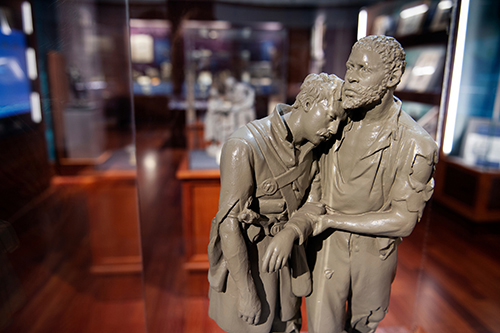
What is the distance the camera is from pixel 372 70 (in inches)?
48.3

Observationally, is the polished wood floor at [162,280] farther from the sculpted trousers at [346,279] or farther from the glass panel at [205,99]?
the sculpted trousers at [346,279]

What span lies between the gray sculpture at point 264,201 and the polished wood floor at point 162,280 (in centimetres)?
128

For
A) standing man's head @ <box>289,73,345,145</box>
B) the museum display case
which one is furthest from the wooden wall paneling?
the museum display case

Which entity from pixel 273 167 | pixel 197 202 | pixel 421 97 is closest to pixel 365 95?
pixel 273 167

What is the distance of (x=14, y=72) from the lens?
309 centimetres

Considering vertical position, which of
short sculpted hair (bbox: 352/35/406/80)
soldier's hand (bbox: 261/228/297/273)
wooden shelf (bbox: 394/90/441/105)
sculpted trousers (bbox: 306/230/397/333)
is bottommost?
sculpted trousers (bbox: 306/230/397/333)

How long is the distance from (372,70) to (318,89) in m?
0.20

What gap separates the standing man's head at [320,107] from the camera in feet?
4.15

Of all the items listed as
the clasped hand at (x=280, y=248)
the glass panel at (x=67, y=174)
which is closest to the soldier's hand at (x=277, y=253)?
the clasped hand at (x=280, y=248)

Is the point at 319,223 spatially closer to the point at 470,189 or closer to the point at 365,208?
the point at 365,208

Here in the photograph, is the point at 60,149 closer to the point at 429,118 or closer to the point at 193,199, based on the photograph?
the point at 193,199

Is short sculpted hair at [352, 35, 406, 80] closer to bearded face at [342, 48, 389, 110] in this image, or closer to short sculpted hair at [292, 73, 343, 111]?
bearded face at [342, 48, 389, 110]

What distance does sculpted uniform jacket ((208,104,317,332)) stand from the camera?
4.30ft

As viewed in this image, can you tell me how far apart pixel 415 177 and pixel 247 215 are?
0.68 m
